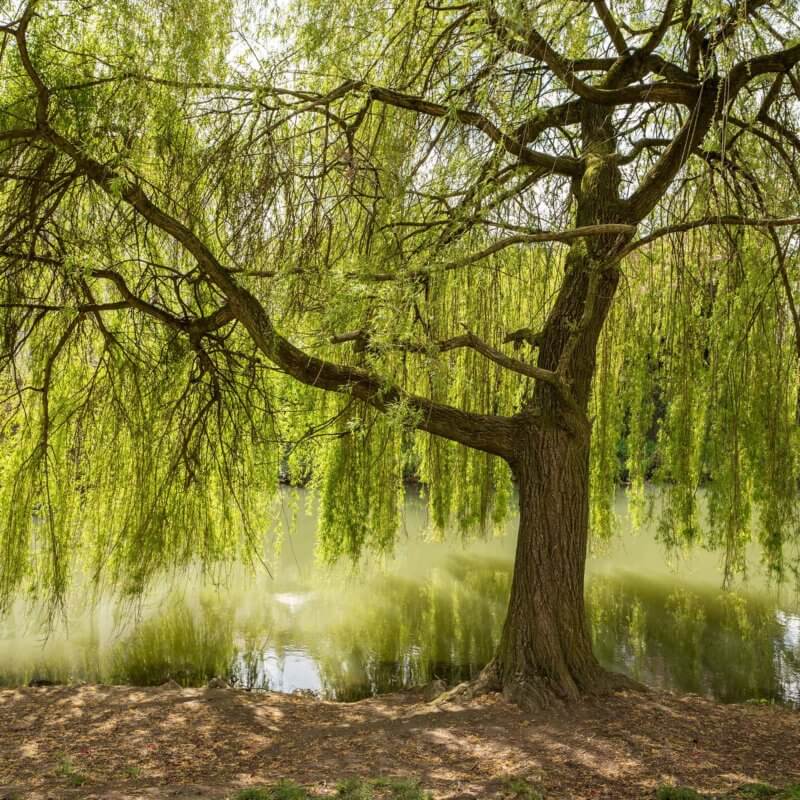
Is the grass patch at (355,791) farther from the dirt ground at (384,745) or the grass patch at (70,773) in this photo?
the grass patch at (70,773)

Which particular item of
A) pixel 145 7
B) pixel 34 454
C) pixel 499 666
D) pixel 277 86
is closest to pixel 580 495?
pixel 499 666

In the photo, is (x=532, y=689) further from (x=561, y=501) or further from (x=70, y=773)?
(x=70, y=773)

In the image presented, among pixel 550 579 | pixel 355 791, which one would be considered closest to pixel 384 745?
pixel 355 791

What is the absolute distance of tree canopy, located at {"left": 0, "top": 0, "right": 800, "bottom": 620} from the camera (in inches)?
153

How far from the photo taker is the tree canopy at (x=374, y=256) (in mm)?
3889

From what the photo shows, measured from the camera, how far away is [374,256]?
167 inches

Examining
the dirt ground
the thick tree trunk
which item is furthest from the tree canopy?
the dirt ground

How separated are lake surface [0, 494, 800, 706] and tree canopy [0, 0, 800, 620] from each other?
832mm

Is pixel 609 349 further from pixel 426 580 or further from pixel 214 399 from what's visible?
pixel 426 580

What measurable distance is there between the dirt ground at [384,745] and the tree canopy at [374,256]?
2.62 ft

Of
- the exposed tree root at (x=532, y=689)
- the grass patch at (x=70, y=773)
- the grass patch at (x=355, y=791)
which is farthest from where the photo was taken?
the exposed tree root at (x=532, y=689)

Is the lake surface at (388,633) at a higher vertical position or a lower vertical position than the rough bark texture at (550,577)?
lower

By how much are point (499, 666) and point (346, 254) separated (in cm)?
245

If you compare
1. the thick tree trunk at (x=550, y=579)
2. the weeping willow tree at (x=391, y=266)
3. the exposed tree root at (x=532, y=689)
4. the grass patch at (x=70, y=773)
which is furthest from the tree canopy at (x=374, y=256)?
the grass patch at (x=70, y=773)
